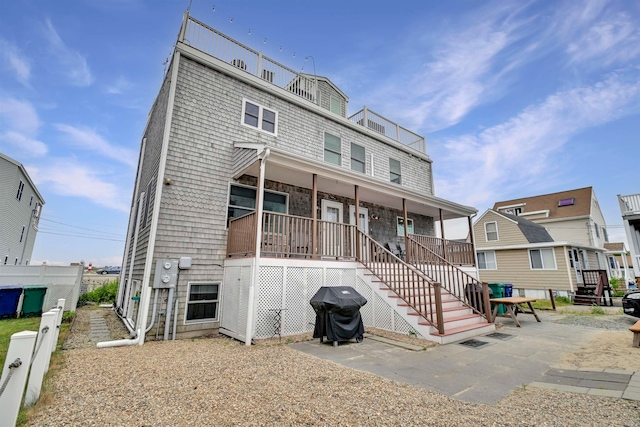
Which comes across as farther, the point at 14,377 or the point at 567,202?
the point at 567,202

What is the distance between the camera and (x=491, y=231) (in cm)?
2081

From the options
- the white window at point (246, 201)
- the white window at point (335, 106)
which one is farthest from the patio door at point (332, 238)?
the white window at point (335, 106)

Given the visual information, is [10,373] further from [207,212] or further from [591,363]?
[591,363]

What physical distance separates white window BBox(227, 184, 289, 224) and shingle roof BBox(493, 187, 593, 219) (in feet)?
88.2

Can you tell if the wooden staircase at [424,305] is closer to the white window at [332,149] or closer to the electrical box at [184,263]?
the white window at [332,149]

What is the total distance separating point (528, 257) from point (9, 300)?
2555 centimetres

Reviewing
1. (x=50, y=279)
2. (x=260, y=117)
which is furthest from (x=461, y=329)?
(x=50, y=279)

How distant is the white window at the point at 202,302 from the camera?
695cm

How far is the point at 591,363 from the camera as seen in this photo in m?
4.62

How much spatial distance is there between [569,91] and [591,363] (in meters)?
12.3

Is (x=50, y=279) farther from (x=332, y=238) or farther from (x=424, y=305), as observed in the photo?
(x=424, y=305)

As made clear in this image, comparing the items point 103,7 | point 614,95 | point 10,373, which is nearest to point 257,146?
point 10,373

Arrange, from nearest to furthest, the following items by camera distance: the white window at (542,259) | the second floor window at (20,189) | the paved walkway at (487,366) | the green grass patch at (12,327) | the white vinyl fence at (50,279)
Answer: the paved walkway at (487,366)
the green grass patch at (12,327)
the white vinyl fence at (50,279)
the second floor window at (20,189)
the white window at (542,259)

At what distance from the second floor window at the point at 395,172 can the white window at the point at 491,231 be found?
12.0 m
